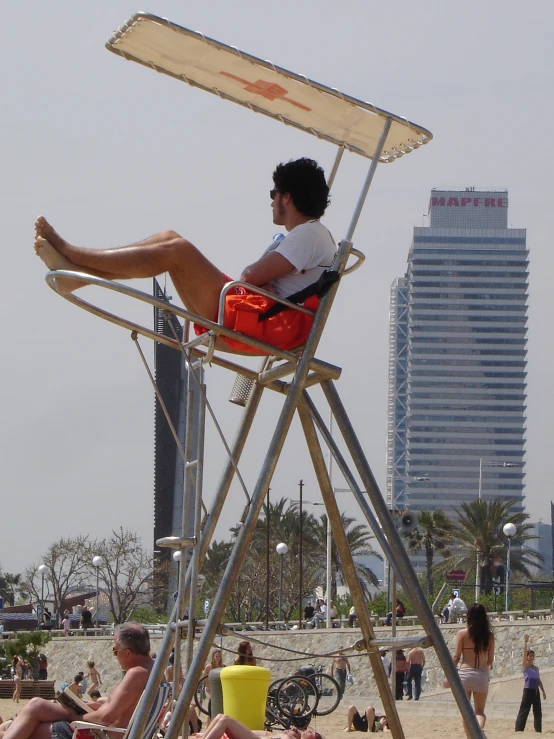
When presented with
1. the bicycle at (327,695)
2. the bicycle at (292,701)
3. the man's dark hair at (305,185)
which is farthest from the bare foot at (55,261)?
the bicycle at (327,695)

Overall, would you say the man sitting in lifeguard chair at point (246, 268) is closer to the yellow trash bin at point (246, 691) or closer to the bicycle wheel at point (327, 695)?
the yellow trash bin at point (246, 691)

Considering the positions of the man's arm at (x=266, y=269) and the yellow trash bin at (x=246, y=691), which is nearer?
the man's arm at (x=266, y=269)

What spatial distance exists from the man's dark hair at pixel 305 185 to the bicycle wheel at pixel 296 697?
12259 millimetres

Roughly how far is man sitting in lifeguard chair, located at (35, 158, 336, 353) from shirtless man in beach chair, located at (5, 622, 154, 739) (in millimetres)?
2545

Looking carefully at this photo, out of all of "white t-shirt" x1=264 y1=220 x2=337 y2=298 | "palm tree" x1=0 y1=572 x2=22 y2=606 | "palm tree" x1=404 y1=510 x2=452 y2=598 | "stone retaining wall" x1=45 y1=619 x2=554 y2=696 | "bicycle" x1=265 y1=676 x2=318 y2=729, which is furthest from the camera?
"palm tree" x1=0 y1=572 x2=22 y2=606

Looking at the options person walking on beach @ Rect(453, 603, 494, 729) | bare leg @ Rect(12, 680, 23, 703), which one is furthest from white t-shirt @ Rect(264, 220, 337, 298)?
bare leg @ Rect(12, 680, 23, 703)

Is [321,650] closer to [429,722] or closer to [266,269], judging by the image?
[429,722]

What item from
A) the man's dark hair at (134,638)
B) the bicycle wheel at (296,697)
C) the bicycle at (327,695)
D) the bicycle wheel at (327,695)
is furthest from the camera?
the bicycle wheel at (327,695)

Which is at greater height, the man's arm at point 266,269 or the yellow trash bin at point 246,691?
the man's arm at point 266,269

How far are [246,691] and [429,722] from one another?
858cm

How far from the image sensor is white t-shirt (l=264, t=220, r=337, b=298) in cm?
491

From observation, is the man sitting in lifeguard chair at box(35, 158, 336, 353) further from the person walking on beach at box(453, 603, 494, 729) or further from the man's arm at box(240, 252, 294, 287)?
the person walking on beach at box(453, 603, 494, 729)

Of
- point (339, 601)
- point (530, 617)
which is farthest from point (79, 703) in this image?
point (339, 601)

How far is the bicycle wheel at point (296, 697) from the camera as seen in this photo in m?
16.6
